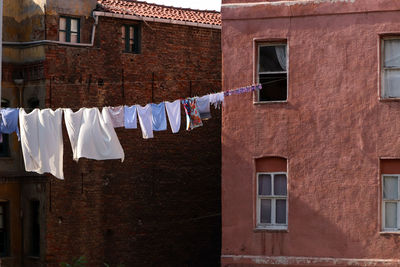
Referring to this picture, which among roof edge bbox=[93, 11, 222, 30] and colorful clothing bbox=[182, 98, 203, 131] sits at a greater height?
roof edge bbox=[93, 11, 222, 30]

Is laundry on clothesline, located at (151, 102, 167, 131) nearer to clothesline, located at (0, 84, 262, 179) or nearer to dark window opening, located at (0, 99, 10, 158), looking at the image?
clothesline, located at (0, 84, 262, 179)

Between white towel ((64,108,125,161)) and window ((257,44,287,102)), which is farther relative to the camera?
window ((257,44,287,102))

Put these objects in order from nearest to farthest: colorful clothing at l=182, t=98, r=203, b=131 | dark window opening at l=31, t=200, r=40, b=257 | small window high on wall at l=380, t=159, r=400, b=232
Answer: small window high on wall at l=380, t=159, r=400, b=232 < colorful clothing at l=182, t=98, r=203, b=131 < dark window opening at l=31, t=200, r=40, b=257

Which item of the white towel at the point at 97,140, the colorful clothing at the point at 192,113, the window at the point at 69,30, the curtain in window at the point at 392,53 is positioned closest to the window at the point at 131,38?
the window at the point at 69,30

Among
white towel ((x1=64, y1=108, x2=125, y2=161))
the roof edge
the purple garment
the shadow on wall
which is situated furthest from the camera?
→ the roof edge

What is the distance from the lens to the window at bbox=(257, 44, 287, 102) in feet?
89.6

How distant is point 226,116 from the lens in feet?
90.4

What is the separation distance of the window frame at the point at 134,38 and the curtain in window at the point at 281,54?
7112 mm

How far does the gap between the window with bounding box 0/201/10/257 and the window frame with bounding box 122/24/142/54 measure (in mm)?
6335

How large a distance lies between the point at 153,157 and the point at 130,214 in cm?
204

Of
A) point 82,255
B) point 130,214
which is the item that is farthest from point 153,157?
point 82,255

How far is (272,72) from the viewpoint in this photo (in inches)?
1076

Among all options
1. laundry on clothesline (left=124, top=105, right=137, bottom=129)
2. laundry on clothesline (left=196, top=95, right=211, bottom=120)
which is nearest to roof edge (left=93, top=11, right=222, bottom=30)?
laundry on clothesline (left=124, top=105, right=137, bottom=129)

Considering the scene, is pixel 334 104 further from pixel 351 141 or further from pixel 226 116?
pixel 226 116
